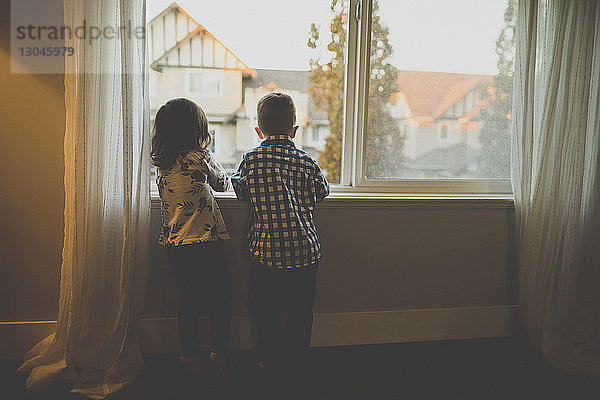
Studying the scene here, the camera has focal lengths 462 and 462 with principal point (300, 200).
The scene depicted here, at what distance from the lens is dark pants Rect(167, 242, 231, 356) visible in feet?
5.74

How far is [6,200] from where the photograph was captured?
1870 mm

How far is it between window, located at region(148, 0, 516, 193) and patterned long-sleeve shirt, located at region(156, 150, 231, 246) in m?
0.39

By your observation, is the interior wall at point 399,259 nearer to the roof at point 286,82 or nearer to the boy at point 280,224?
the boy at point 280,224

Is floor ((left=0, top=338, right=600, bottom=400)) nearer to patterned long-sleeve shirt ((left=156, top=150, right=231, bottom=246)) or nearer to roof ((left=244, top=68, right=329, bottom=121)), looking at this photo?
patterned long-sleeve shirt ((left=156, top=150, right=231, bottom=246))

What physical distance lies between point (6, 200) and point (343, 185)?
144cm

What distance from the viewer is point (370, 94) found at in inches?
85.7

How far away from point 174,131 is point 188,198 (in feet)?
0.84

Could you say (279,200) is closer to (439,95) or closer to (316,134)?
(316,134)

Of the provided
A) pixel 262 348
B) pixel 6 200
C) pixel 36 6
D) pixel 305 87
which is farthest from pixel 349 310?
pixel 36 6

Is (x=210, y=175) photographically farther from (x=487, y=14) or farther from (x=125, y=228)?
(x=487, y=14)

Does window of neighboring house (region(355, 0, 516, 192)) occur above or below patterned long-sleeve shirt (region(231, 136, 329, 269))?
above

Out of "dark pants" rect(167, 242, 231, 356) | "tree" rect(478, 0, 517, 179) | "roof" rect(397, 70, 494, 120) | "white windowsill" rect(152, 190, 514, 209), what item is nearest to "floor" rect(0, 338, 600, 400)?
"dark pants" rect(167, 242, 231, 356)

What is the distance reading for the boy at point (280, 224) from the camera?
1.68 meters

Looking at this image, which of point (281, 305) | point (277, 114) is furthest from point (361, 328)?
point (277, 114)
